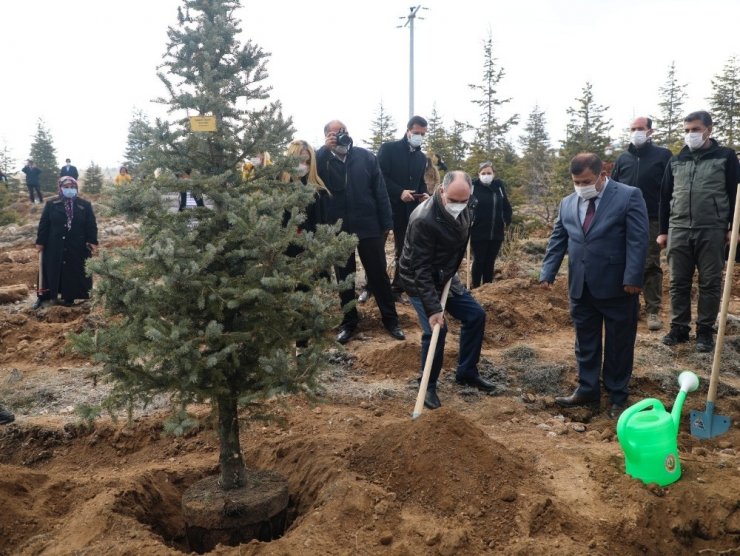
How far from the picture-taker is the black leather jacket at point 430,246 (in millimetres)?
4566

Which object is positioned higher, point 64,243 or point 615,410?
point 64,243

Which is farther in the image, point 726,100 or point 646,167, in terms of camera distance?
point 726,100

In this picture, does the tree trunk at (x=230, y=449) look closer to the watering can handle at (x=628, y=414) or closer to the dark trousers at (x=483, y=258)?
the watering can handle at (x=628, y=414)

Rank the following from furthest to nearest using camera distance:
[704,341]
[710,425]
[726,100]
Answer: [726,100] → [704,341] → [710,425]

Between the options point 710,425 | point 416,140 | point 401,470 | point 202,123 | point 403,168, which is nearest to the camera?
point 202,123

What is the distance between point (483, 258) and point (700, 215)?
3902mm

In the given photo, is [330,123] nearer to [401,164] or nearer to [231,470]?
[401,164]

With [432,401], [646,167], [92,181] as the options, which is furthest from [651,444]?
[92,181]

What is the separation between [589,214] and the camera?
4.84 metres

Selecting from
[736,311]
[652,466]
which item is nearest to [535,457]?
[652,466]

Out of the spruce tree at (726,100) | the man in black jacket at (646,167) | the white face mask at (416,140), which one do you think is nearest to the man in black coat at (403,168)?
the white face mask at (416,140)

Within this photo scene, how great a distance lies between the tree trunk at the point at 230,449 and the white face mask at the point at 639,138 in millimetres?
5577

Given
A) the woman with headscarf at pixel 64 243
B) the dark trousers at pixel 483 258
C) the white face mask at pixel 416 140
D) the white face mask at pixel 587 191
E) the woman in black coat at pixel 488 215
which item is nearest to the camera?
the white face mask at pixel 587 191

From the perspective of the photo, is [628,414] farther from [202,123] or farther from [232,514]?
[202,123]
